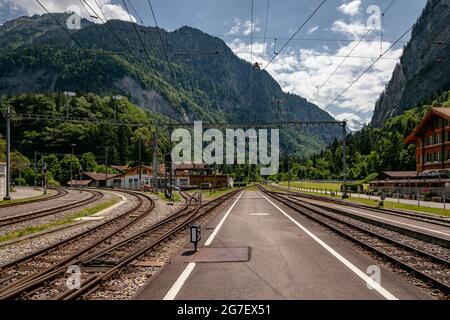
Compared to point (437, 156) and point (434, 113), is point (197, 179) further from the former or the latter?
point (434, 113)

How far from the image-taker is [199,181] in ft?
358

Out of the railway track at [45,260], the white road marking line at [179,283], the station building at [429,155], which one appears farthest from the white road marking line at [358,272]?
the station building at [429,155]

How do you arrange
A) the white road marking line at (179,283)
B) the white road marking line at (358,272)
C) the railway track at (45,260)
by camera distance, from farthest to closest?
the railway track at (45,260)
the white road marking line at (358,272)
the white road marking line at (179,283)

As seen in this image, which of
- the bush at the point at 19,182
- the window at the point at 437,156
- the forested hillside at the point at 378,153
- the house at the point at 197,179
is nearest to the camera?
the window at the point at 437,156

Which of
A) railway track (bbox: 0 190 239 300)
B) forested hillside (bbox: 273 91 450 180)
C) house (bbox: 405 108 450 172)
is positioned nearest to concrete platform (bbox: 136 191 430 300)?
railway track (bbox: 0 190 239 300)

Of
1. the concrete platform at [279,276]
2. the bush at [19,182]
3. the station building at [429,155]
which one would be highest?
the station building at [429,155]

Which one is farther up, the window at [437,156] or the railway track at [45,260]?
the window at [437,156]

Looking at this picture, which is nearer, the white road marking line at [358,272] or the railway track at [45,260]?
the white road marking line at [358,272]

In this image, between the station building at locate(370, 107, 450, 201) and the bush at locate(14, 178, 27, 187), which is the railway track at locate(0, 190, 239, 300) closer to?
the station building at locate(370, 107, 450, 201)

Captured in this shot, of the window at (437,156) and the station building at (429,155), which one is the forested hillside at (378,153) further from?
the window at (437,156)

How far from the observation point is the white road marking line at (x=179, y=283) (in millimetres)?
7688

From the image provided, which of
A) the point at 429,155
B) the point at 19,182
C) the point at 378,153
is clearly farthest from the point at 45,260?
the point at 378,153
